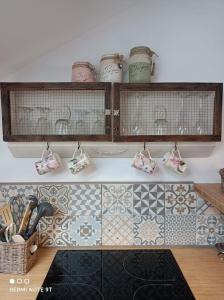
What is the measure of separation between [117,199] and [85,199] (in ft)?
0.56

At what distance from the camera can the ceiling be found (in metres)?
1.07

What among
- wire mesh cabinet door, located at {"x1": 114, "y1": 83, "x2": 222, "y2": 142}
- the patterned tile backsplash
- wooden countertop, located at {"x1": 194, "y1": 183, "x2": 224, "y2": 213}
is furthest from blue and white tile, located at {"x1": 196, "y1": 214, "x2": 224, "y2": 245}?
wire mesh cabinet door, located at {"x1": 114, "y1": 83, "x2": 222, "y2": 142}

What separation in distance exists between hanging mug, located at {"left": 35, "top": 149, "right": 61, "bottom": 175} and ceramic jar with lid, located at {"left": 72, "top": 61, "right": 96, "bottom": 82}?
38 centimetres

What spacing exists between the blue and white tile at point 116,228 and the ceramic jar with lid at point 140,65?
0.71m

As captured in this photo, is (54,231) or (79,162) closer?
(79,162)

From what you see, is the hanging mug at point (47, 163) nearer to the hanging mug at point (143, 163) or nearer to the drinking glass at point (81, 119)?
the drinking glass at point (81, 119)

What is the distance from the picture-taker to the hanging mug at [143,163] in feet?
4.09

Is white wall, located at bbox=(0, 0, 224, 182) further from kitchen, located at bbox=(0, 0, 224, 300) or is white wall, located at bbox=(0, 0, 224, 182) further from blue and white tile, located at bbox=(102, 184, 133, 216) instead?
blue and white tile, located at bbox=(102, 184, 133, 216)

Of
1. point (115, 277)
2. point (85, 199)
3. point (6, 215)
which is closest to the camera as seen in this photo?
point (115, 277)

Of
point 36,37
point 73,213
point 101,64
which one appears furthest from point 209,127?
point 36,37

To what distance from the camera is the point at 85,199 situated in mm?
1360

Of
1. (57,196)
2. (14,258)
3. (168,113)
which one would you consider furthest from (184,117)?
(14,258)

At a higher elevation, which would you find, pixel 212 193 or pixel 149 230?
pixel 212 193

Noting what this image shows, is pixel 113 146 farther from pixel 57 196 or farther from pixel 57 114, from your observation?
pixel 57 196
